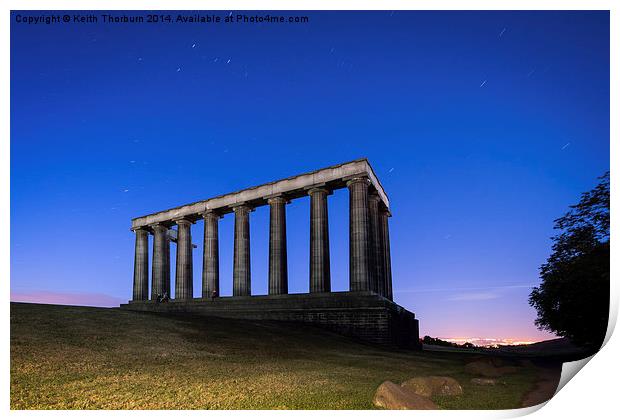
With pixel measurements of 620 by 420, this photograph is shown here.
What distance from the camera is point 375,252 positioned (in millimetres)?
52844

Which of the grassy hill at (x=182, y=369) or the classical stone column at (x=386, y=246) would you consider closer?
the grassy hill at (x=182, y=369)

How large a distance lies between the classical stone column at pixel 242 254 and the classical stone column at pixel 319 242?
10116 millimetres

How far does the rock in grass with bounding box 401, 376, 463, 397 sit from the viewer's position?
17656mm

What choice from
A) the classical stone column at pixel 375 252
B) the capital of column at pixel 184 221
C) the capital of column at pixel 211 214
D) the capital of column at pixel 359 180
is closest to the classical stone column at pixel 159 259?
the capital of column at pixel 184 221

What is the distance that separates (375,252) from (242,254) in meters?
16.4

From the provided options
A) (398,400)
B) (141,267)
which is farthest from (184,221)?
(398,400)

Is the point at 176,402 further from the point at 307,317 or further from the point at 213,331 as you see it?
the point at 307,317

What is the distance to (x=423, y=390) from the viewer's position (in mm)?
17656

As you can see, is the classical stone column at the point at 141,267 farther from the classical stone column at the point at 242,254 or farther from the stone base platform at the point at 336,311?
the classical stone column at the point at 242,254

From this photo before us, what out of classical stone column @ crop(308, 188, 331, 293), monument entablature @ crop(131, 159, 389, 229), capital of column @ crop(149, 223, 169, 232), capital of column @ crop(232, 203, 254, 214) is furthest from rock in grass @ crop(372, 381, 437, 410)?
capital of column @ crop(149, 223, 169, 232)

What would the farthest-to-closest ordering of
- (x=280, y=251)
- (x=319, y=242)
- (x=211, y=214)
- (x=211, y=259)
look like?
(x=211, y=214), (x=211, y=259), (x=280, y=251), (x=319, y=242)

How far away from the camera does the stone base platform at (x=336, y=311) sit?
42281 millimetres

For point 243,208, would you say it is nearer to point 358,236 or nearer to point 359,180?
point 359,180
